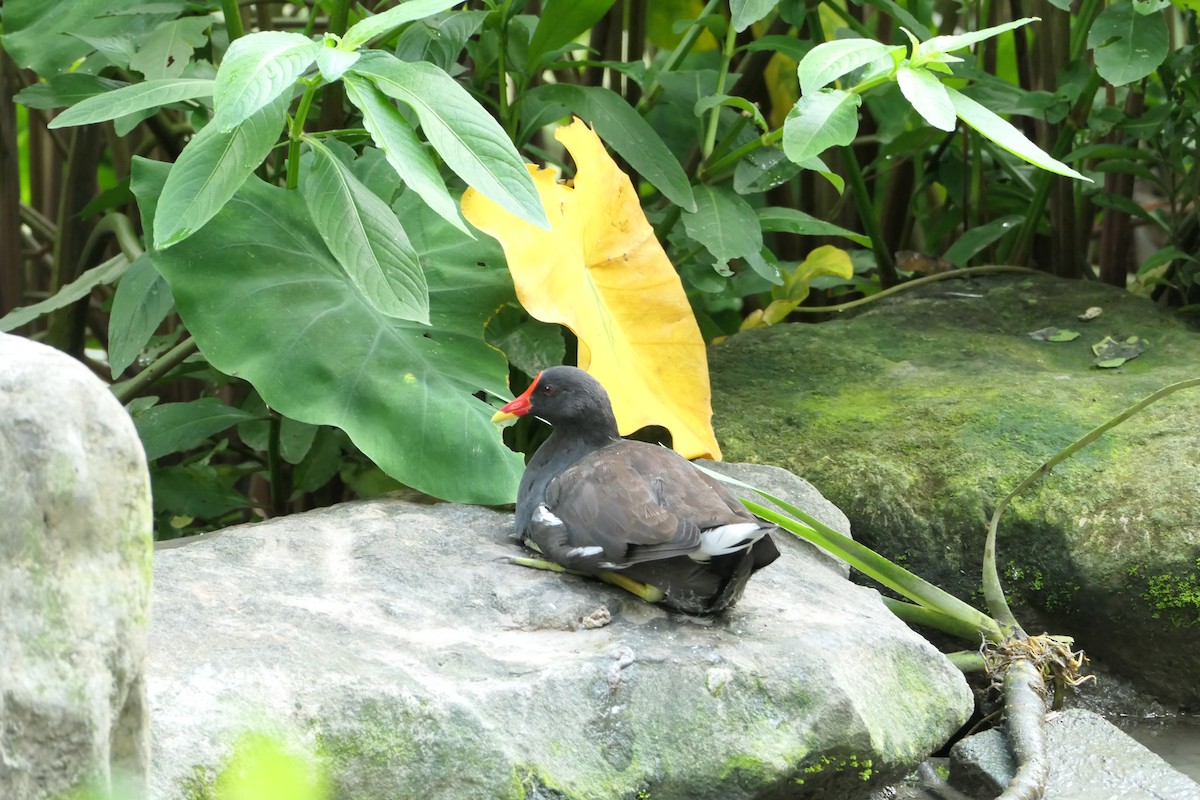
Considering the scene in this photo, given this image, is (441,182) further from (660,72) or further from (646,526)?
(660,72)

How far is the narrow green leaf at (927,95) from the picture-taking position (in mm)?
2270

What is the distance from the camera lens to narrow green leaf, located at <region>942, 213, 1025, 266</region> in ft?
13.0

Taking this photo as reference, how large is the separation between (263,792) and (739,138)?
3070 mm

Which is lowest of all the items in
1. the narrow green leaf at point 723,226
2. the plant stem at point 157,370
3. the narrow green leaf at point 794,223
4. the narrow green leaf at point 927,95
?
the plant stem at point 157,370

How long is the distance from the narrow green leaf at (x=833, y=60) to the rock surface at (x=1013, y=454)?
91cm

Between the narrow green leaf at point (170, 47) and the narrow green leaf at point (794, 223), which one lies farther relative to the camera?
the narrow green leaf at point (794, 223)

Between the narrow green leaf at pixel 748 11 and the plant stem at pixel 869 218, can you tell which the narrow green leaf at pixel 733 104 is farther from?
the plant stem at pixel 869 218

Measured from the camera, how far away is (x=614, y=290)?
2926mm

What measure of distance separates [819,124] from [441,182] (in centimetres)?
75

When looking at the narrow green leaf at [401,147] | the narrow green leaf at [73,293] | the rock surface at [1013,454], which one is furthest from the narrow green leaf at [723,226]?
the narrow green leaf at [73,293]

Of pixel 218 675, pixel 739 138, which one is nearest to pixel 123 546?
pixel 218 675

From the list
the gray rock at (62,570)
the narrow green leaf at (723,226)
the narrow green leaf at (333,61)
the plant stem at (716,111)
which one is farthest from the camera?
the plant stem at (716,111)

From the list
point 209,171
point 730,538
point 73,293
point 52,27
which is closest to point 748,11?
point 209,171

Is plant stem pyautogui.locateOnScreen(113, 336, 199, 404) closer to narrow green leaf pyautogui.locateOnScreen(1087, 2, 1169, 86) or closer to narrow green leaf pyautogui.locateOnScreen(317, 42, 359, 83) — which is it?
narrow green leaf pyautogui.locateOnScreen(317, 42, 359, 83)
